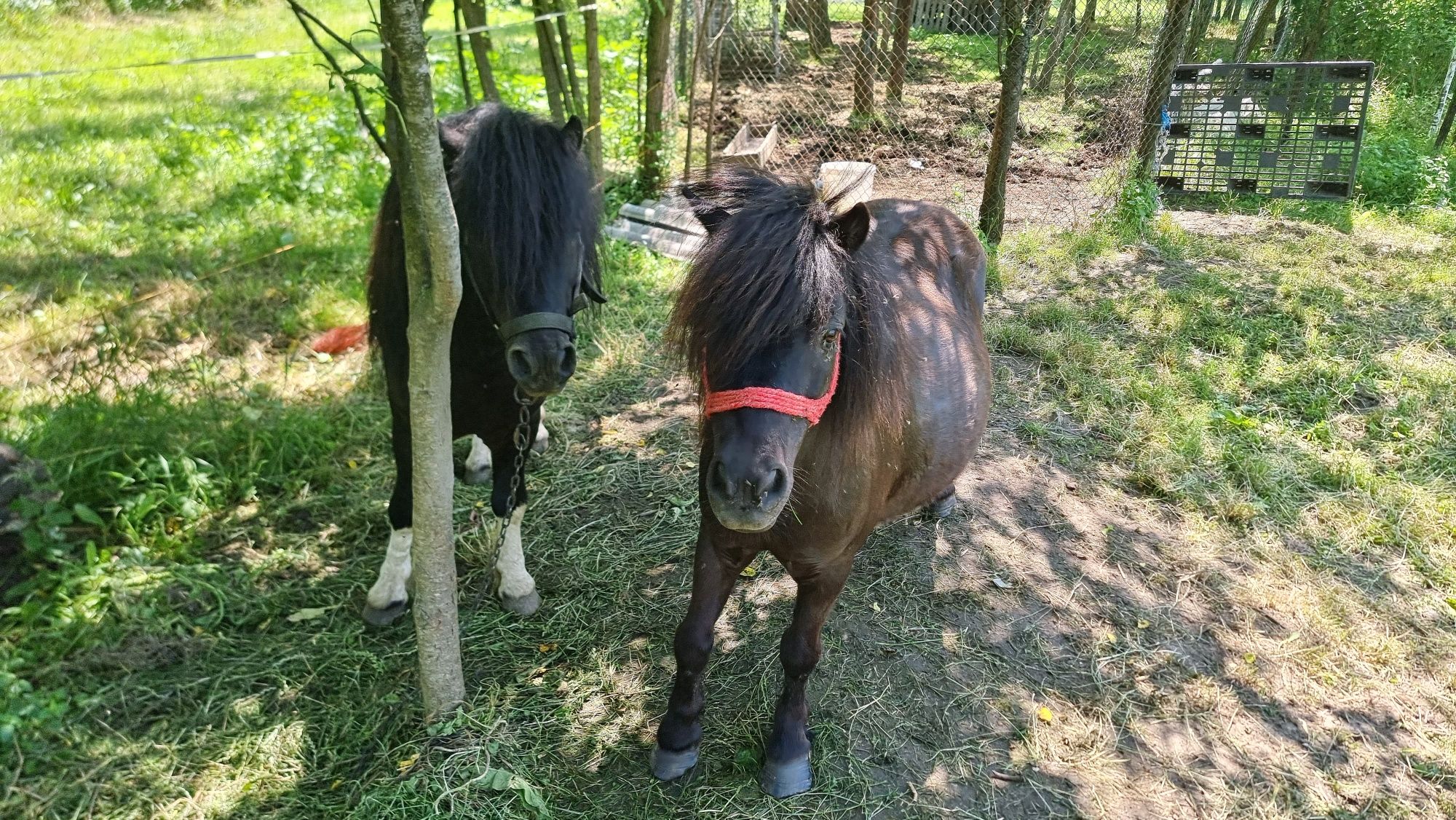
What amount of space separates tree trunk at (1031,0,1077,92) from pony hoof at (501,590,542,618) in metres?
8.25

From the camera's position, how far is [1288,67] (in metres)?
7.55

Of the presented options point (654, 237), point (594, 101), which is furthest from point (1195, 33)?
point (594, 101)

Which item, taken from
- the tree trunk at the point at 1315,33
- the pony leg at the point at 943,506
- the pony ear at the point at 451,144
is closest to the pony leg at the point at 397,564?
the pony ear at the point at 451,144

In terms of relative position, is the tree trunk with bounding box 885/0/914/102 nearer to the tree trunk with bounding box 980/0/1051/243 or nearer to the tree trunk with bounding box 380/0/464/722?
the tree trunk with bounding box 980/0/1051/243

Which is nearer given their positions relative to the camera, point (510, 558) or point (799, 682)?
point (799, 682)

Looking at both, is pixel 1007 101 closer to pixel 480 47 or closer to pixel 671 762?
pixel 480 47

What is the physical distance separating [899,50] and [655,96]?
3.01 meters

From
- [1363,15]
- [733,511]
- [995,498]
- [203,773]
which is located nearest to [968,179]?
[995,498]

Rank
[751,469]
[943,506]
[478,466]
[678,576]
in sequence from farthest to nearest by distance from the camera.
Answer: [478,466]
[943,506]
[678,576]
[751,469]

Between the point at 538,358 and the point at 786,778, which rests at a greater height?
the point at 538,358

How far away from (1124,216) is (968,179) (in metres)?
1.44

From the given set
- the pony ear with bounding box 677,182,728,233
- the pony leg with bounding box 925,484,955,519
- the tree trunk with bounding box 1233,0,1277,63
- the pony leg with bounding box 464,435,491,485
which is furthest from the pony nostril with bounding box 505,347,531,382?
the tree trunk with bounding box 1233,0,1277,63

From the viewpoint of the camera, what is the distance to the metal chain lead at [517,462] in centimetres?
287

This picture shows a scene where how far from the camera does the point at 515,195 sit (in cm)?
255
